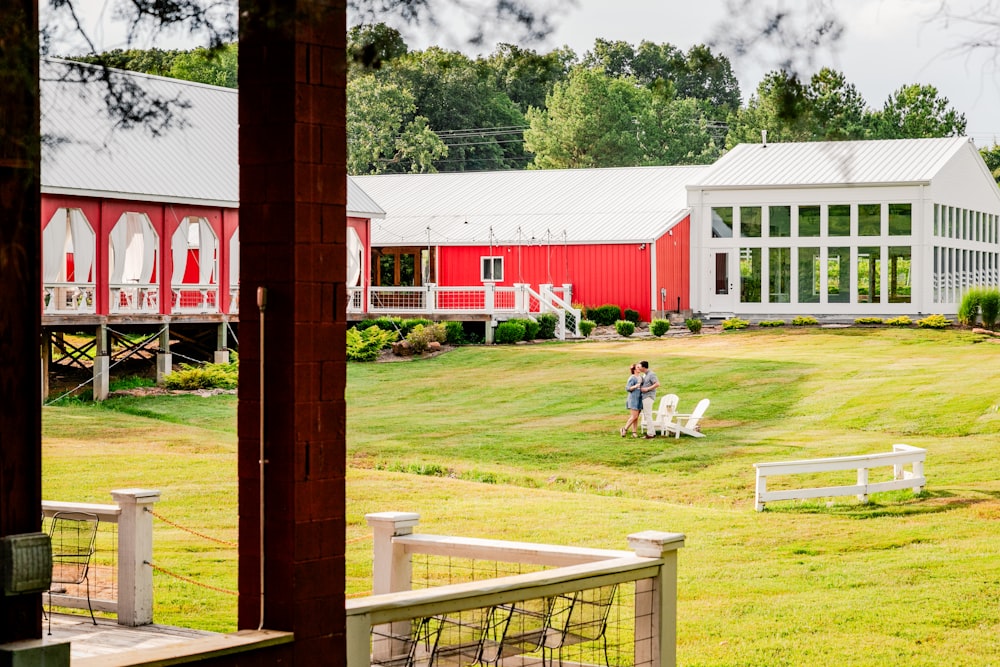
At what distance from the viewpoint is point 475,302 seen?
112 ft

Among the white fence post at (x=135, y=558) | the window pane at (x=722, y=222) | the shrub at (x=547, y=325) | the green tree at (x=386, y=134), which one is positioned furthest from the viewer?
the green tree at (x=386, y=134)

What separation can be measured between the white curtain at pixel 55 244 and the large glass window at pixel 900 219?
21816 millimetres

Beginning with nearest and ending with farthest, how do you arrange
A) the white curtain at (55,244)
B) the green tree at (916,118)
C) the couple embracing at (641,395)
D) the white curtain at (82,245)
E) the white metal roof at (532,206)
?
the couple embracing at (641,395) < the white curtain at (55,244) < the white curtain at (82,245) < the white metal roof at (532,206) < the green tree at (916,118)

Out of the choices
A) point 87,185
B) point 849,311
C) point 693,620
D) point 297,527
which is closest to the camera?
point 297,527

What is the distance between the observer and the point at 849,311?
1421 inches

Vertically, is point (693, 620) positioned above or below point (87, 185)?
below

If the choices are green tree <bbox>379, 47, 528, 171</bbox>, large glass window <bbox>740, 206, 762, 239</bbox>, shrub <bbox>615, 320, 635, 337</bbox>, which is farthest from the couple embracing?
green tree <bbox>379, 47, 528, 171</bbox>

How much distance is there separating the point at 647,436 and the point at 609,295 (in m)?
16.8

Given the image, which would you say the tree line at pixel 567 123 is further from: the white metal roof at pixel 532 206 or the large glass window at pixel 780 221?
the white metal roof at pixel 532 206

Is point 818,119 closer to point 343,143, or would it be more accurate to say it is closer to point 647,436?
point 343,143

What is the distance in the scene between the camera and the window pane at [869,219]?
1412 inches

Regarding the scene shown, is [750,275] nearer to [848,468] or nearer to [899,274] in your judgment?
[899,274]

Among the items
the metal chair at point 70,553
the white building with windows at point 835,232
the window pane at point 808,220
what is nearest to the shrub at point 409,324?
the white building with windows at point 835,232

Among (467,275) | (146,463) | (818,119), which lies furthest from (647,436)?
(467,275)
